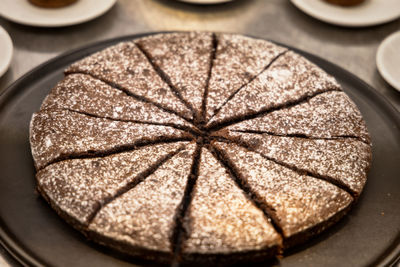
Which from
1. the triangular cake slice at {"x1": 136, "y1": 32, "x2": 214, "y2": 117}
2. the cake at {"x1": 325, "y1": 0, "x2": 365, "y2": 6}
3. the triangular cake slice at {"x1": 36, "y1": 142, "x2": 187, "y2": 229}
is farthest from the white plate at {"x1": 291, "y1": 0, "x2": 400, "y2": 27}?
the triangular cake slice at {"x1": 36, "y1": 142, "x2": 187, "y2": 229}

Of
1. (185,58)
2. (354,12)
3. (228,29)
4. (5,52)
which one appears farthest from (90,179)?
(354,12)

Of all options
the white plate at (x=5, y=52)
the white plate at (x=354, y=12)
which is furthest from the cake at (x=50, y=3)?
→ the white plate at (x=354, y=12)

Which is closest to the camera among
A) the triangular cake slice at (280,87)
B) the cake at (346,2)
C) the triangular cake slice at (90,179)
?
the triangular cake slice at (90,179)

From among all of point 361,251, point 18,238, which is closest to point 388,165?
point 361,251

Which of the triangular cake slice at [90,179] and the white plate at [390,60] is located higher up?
the white plate at [390,60]

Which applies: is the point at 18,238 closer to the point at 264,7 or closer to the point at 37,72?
the point at 37,72

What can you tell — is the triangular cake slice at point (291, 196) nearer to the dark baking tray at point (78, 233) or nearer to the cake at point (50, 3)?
the dark baking tray at point (78, 233)

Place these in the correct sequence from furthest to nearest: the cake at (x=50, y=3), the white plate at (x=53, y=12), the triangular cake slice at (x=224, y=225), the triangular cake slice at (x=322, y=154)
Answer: the cake at (x=50, y=3) < the white plate at (x=53, y=12) < the triangular cake slice at (x=322, y=154) < the triangular cake slice at (x=224, y=225)

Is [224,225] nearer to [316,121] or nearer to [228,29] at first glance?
[316,121]
